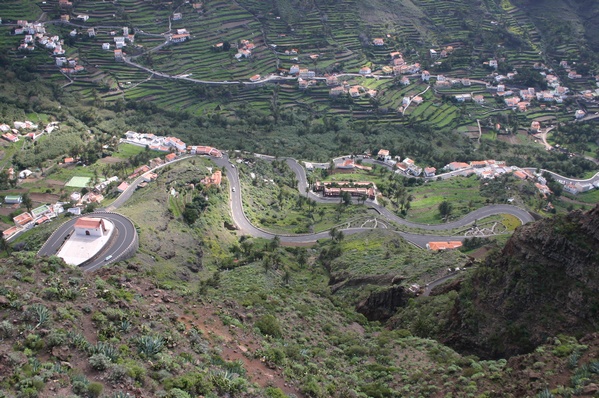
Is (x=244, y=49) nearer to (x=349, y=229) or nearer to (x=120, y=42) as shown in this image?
(x=120, y=42)

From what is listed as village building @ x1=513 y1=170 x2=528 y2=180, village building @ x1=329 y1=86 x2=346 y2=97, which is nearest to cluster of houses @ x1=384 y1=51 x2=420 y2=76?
village building @ x1=329 y1=86 x2=346 y2=97

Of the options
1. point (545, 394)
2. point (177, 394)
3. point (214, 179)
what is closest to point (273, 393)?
point (177, 394)

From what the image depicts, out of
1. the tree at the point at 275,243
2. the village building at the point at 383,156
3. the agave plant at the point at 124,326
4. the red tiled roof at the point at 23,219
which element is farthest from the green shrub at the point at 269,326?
the village building at the point at 383,156

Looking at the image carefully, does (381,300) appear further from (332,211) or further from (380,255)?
(332,211)

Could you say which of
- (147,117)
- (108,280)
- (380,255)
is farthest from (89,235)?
(147,117)

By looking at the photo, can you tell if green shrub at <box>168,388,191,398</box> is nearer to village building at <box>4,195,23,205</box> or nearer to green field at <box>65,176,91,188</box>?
village building at <box>4,195,23,205</box>

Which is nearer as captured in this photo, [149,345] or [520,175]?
[149,345]

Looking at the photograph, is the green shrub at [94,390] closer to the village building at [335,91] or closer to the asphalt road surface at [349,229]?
the asphalt road surface at [349,229]
